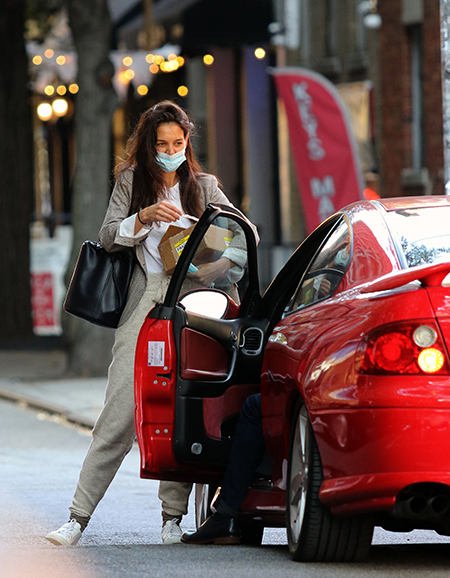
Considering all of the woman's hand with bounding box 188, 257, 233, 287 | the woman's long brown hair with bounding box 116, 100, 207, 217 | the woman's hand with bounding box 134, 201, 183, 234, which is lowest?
the woman's hand with bounding box 188, 257, 233, 287

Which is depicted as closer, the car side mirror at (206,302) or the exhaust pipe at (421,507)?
the exhaust pipe at (421,507)

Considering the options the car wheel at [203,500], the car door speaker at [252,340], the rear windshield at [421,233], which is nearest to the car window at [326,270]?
the rear windshield at [421,233]

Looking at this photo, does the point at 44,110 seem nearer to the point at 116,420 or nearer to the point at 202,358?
the point at 116,420

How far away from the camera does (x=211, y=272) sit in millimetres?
5812

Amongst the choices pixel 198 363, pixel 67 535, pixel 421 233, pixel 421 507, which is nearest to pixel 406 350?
pixel 421 507

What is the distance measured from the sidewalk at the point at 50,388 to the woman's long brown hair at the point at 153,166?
6735 millimetres

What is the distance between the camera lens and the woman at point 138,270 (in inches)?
229

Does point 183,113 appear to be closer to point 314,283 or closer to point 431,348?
point 314,283

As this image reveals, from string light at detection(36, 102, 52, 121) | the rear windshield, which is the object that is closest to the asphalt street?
the rear windshield

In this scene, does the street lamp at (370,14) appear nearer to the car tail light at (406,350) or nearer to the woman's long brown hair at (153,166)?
the woman's long brown hair at (153,166)

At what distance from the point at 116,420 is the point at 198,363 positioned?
53cm

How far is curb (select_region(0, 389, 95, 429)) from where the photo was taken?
41.6 ft

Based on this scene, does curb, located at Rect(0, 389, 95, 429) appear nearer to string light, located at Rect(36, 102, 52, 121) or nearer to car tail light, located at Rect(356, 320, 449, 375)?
car tail light, located at Rect(356, 320, 449, 375)

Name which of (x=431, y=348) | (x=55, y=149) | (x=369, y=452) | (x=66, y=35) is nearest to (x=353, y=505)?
(x=369, y=452)
